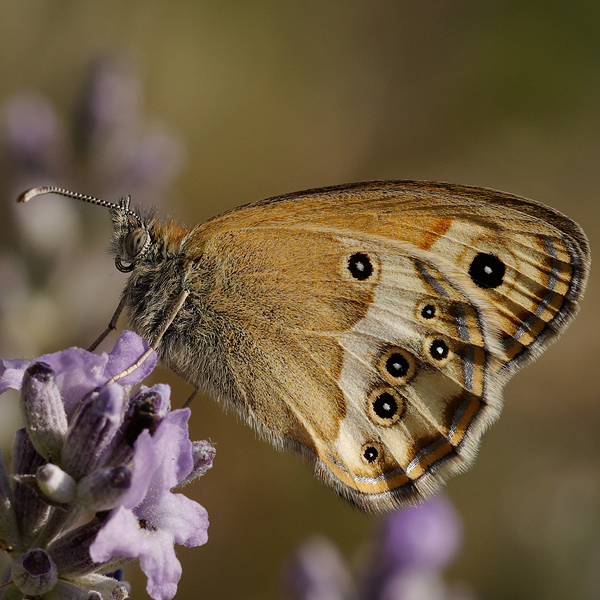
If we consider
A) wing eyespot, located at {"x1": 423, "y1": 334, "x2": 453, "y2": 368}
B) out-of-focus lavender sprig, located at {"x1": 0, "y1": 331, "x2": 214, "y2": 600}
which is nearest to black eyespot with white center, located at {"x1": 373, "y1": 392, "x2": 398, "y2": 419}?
wing eyespot, located at {"x1": 423, "y1": 334, "x2": 453, "y2": 368}

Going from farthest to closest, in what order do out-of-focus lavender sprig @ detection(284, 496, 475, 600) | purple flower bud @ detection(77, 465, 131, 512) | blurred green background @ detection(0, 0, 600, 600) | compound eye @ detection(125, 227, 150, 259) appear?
blurred green background @ detection(0, 0, 600, 600), out-of-focus lavender sprig @ detection(284, 496, 475, 600), compound eye @ detection(125, 227, 150, 259), purple flower bud @ detection(77, 465, 131, 512)

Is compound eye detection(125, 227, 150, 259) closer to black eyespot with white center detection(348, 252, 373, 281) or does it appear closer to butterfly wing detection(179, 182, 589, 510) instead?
butterfly wing detection(179, 182, 589, 510)

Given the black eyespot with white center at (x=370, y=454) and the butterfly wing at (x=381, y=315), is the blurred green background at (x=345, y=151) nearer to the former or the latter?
the butterfly wing at (x=381, y=315)

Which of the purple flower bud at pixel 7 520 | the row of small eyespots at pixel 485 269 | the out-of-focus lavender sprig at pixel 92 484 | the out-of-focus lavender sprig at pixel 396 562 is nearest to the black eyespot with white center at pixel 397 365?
the row of small eyespots at pixel 485 269

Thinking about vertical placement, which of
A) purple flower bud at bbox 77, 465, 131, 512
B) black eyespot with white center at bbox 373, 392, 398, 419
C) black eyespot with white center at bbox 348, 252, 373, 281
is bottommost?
black eyespot with white center at bbox 373, 392, 398, 419

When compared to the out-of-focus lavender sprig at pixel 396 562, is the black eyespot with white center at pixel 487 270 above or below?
above

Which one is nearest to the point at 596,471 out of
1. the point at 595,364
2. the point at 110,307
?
the point at 595,364

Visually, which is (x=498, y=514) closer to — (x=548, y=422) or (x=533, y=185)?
(x=548, y=422)
